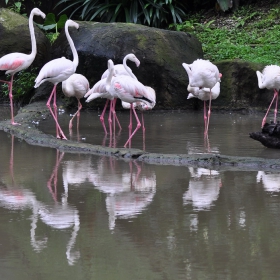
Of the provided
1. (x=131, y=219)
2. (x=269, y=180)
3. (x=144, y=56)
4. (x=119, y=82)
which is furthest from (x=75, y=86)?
(x=131, y=219)

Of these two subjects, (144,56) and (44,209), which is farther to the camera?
(144,56)

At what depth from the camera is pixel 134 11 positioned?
53.9 ft

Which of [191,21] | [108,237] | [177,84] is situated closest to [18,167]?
[108,237]

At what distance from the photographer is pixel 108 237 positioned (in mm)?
4352

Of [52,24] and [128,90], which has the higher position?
[52,24]

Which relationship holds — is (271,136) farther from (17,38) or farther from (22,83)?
(17,38)

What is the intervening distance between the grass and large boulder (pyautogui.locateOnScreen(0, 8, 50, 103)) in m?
3.36

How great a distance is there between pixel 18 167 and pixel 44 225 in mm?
2158

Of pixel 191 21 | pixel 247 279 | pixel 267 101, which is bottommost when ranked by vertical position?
pixel 247 279

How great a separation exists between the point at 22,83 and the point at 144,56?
278 cm

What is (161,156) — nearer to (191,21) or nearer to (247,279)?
(247,279)

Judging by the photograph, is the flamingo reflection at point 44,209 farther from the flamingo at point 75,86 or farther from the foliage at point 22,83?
the foliage at point 22,83

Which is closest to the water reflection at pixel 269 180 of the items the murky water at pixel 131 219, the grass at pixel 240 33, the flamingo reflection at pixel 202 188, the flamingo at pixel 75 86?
the murky water at pixel 131 219

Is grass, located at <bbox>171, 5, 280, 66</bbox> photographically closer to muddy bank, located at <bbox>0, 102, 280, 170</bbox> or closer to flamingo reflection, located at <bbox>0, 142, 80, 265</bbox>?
muddy bank, located at <bbox>0, 102, 280, 170</bbox>
